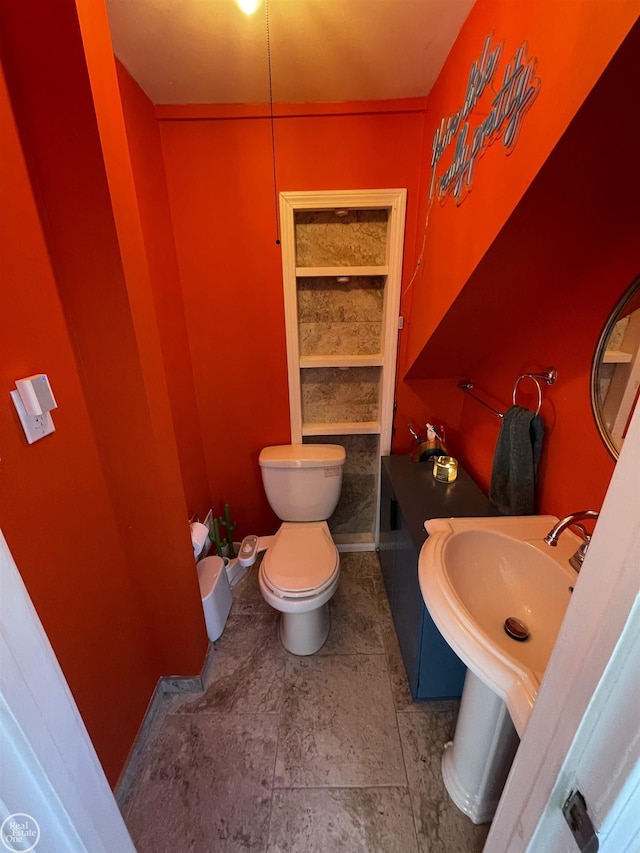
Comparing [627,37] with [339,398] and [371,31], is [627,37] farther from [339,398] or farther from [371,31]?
[339,398]

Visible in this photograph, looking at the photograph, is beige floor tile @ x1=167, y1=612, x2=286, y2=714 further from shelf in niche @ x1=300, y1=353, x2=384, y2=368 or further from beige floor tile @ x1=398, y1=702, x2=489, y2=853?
shelf in niche @ x1=300, y1=353, x2=384, y2=368

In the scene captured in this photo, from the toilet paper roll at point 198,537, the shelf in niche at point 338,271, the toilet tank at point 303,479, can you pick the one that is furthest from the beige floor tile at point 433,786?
the shelf in niche at point 338,271

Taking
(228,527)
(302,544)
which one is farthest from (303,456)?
(228,527)

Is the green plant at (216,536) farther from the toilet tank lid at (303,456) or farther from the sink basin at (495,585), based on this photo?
the sink basin at (495,585)

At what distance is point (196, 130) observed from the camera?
1435 mm

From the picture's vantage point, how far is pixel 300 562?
1.55 metres

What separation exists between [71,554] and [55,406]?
0.40 meters

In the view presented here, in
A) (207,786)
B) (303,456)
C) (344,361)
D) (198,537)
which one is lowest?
(207,786)

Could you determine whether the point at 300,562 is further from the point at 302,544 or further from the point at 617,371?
the point at 617,371

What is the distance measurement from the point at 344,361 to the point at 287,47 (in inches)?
45.8

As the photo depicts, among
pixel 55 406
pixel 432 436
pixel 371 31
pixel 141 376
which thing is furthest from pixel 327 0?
pixel 432 436

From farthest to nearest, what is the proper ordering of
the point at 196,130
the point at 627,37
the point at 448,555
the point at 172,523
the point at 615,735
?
the point at 196,130 → the point at 172,523 → the point at 448,555 → the point at 627,37 → the point at 615,735

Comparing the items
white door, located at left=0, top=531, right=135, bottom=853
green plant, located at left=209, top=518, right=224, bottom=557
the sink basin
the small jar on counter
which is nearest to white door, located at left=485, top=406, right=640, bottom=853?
the sink basin

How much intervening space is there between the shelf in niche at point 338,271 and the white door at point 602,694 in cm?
150
